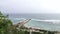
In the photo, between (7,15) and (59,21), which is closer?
(7,15)

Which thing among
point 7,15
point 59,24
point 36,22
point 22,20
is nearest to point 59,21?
point 59,24

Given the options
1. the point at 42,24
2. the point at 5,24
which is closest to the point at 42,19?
the point at 42,24

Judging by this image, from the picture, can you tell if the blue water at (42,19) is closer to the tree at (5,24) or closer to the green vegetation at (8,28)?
the green vegetation at (8,28)

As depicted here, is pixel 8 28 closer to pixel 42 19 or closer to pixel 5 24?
pixel 5 24

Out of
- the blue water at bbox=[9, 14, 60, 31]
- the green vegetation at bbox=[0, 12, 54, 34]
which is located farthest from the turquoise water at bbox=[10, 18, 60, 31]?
the green vegetation at bbox=[0, 12, 54, 34]

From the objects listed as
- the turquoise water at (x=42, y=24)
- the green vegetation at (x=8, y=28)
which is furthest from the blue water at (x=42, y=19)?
the green vegetation at (x=8, y=28)

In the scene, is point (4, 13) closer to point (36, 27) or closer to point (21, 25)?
point (21, 25)

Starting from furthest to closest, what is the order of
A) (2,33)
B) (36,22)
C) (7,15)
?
(36,22) < (7,15) < (2,33)

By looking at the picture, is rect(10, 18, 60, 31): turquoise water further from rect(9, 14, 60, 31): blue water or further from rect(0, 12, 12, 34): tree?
rect(0, 12, 12, 34): tree
